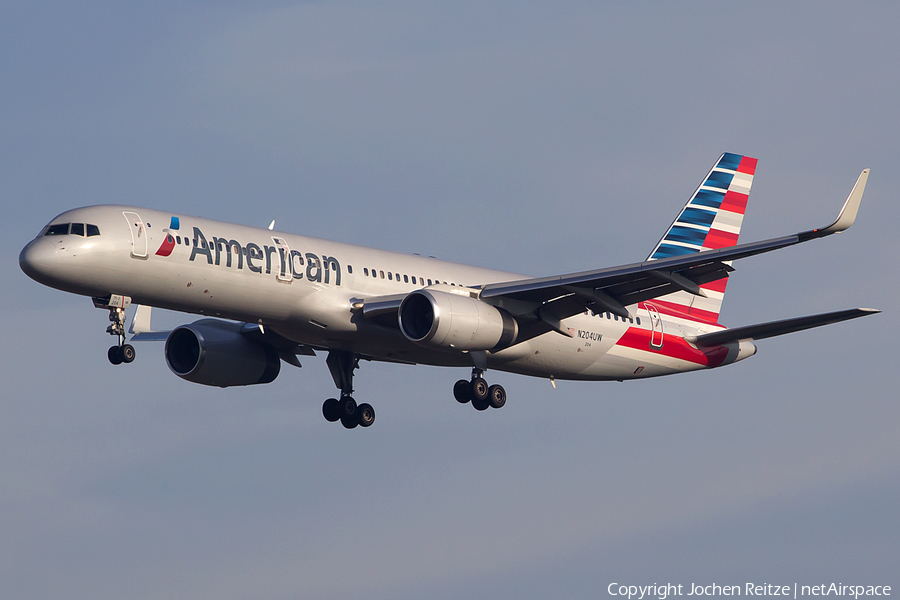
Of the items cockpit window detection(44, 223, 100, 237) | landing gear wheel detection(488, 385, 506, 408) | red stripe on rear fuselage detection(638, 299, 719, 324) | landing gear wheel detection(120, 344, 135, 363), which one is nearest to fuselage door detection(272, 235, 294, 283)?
landing gear wheel detection(120, 344, 135, 363)

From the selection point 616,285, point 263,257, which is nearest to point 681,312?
point 616,285

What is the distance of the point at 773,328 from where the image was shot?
42.7 m

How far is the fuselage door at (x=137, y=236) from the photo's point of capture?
1459 inches

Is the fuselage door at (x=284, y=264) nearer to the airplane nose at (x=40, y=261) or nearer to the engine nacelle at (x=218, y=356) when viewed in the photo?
the airplane nose at (x=40, y=261)

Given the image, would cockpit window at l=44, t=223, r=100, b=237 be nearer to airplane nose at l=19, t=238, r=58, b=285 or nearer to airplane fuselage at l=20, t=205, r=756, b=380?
airplane fuselage at l=20, t=205, r=756, b=380

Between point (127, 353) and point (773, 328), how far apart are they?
65.0 feet

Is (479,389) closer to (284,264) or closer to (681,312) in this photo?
(284,264)

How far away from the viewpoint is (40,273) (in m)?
36.5

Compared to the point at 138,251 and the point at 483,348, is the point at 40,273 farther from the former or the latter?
the point at 483,348

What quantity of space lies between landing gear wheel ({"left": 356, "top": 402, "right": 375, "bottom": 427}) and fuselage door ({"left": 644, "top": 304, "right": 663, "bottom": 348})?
986 centimetres

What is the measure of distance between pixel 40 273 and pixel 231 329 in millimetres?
10008

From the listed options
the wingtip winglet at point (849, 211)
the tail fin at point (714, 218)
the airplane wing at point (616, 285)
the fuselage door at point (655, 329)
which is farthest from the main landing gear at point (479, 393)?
the wingtip winglet at point (849, 211)

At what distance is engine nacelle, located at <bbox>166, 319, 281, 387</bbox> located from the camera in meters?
44.7

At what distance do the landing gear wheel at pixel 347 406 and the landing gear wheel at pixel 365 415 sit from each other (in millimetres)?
178
